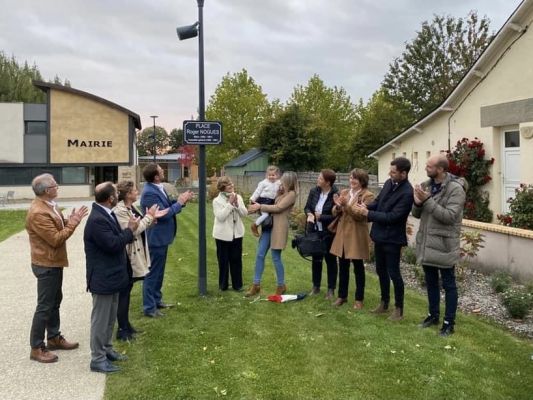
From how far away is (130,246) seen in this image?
205 inches

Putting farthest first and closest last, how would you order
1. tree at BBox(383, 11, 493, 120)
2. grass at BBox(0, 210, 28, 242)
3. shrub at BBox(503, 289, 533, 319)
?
1. tree at BBox(383, 11, 493, 120)
2. grass at BBox(0, 210, 28, 242)
3. shrub at BBox(503, 289, 533, 319)

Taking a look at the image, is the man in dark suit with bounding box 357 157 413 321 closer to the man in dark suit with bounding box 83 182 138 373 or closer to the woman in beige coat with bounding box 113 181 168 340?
the woman in beige coat with bounding box 113 181 168 340

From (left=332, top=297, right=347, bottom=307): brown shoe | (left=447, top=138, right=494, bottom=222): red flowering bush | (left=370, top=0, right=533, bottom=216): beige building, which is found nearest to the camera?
(left=332, top=297, right=347, bottom=307): brown shoe

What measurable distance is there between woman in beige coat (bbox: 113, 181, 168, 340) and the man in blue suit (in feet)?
2.23

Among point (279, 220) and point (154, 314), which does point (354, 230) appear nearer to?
point (279, 220)

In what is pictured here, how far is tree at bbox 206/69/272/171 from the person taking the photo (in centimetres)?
4862

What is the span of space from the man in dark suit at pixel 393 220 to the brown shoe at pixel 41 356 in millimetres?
3600

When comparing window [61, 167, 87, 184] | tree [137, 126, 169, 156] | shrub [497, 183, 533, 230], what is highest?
tree [137, 126, 169, 156]

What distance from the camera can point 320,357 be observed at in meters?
4.75

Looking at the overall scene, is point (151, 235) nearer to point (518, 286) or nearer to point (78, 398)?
point (78, 398)

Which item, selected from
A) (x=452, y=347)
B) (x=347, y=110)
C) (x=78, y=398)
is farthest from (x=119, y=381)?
(x=347, y=110)

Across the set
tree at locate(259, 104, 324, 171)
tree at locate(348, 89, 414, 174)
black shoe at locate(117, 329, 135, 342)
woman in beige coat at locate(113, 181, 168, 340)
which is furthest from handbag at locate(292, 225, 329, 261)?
tree at locate(348, 89, 414, 174)

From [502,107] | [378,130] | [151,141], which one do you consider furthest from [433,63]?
[151,141]

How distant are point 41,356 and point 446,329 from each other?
162 inches
